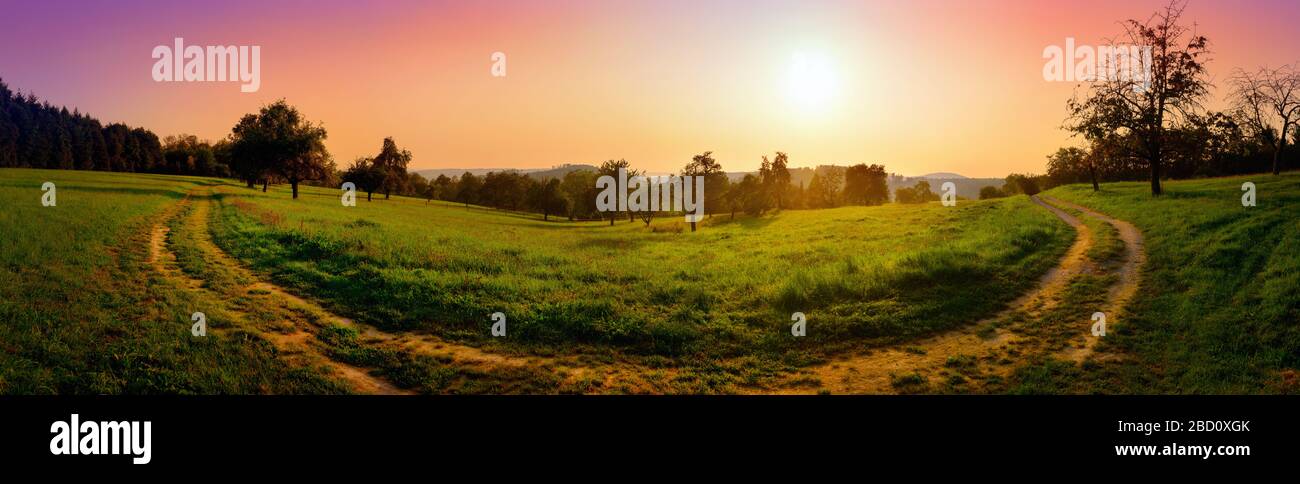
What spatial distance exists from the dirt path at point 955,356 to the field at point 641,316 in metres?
0.07

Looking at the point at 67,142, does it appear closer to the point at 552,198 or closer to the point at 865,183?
the point at 552,198

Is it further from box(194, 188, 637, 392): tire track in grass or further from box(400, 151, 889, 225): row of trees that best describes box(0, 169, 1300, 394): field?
box(400, 151, 889, 225): row of trees

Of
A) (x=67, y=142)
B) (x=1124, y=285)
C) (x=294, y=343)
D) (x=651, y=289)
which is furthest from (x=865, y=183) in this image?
(x=67, y=142)

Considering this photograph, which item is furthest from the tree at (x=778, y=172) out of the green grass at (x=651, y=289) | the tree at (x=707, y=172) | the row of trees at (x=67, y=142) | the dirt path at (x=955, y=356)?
the row of trees at (x=67, y=142)

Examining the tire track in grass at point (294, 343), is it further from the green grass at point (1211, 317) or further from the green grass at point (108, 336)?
the green grass at point (1211, 317)

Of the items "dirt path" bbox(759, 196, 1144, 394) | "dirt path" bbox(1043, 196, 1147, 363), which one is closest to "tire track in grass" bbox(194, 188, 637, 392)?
"dirt path" bbox(759, 196, 1144, 394)

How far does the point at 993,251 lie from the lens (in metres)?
20.4

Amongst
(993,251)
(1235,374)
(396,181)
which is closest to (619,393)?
(1235,374)

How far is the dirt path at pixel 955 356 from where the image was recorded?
9.64 metres

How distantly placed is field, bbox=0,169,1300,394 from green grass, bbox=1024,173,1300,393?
0.07 m

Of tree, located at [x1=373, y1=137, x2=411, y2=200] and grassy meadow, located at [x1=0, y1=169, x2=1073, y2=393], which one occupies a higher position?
tree, located at [x1=373, y1=137, x2=411, y2=200]

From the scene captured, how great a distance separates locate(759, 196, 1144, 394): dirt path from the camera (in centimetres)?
964

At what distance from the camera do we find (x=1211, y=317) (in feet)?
39.3
